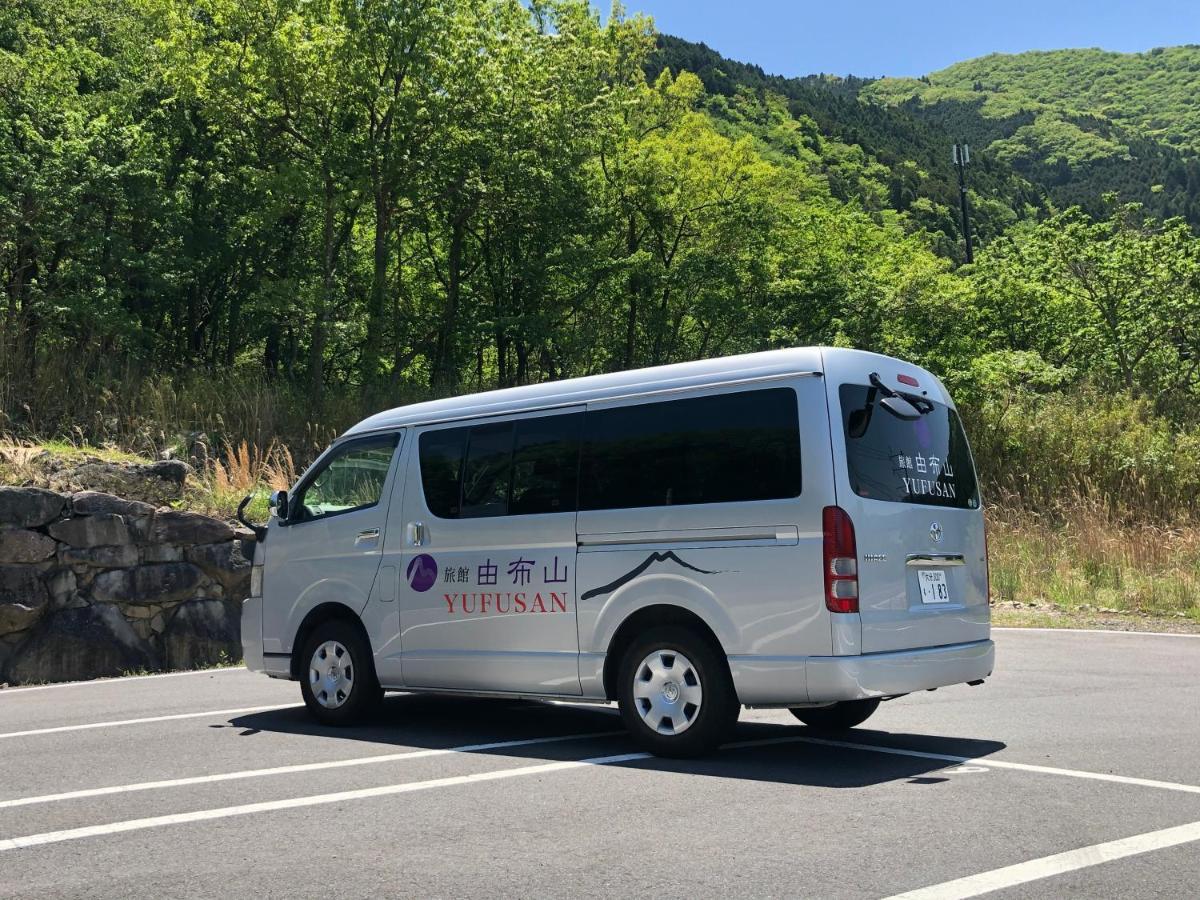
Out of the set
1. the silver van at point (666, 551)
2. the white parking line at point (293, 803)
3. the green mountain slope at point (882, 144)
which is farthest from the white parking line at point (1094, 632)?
the green mountain slope at point (882, 144)

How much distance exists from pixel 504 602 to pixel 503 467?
3.02 ft

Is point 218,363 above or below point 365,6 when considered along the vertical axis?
below

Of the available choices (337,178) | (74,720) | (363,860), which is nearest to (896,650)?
(363,860)

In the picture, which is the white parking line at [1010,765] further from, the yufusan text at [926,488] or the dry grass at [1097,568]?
the dry grass at [1097,568]

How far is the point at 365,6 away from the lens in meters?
24.3

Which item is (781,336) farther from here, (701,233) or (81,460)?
(81,460)

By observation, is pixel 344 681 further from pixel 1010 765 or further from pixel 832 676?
pixel 1010 765

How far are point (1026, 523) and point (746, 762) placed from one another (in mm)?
16084

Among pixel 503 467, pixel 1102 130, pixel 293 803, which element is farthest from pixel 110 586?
pixel 1102 130

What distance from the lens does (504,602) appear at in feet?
26.9

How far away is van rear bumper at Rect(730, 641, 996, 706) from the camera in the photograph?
675 centimetres

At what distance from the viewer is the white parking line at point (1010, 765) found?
21.0ft

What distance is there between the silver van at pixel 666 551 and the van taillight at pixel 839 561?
0.01 meters

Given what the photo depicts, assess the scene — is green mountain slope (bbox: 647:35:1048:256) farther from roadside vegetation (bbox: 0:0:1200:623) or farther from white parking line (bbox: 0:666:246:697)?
white parking line (bbox: 0:666:246:697)
